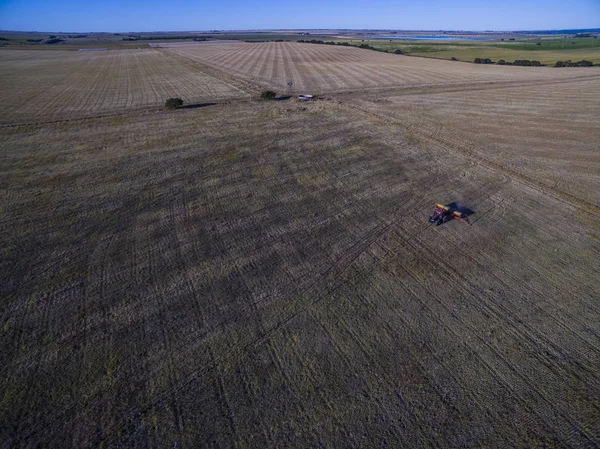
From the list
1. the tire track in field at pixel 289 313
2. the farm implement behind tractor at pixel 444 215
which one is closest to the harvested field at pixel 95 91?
the tire track in field at pixel 289 313

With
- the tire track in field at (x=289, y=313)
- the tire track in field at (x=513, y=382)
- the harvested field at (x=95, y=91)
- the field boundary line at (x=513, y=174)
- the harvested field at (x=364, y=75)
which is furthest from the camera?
the harvested field at (x=364, y=75)

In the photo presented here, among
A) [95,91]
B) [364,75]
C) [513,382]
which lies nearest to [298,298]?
[513,382]

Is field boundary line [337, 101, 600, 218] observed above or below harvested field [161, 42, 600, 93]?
below

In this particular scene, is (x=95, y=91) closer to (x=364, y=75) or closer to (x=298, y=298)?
(x=364, y=75)

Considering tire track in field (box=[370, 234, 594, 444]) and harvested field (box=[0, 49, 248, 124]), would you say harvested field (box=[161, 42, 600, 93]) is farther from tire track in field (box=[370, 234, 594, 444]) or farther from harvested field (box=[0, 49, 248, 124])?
tire track in field (box=[370, 234, 594, 444])

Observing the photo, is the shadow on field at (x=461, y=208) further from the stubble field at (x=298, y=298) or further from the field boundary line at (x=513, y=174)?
the field boundary line at (x=513, y=174)

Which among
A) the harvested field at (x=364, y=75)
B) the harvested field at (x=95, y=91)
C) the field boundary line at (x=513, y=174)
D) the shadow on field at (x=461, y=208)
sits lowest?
the shadow on field at (x=461, y=208)

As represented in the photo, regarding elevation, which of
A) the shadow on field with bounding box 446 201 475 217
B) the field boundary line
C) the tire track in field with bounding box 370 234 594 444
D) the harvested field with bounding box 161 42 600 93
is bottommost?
the tire track in field with bounding box 370 234 594 444

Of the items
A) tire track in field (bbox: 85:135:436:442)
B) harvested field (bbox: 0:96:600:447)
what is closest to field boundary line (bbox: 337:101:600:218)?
harvested field (bbox: 0:96:600:447)

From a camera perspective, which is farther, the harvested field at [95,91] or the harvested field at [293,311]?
the harvested field at [95,91]
